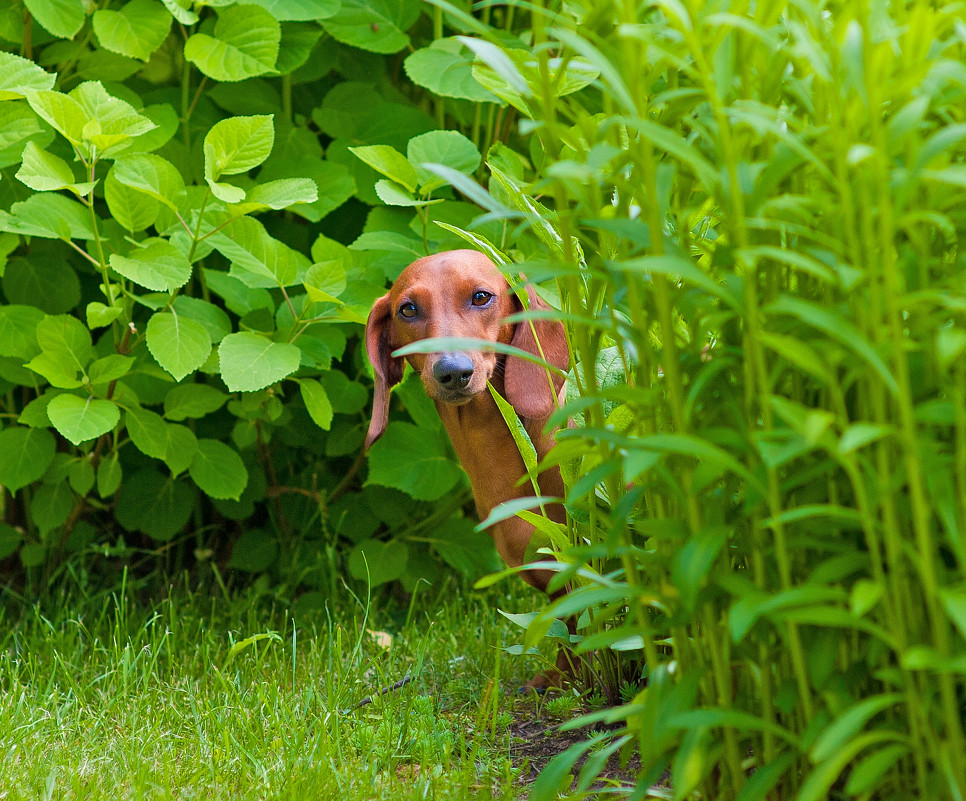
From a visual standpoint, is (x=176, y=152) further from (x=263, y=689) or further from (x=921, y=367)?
(x=921, y=367)

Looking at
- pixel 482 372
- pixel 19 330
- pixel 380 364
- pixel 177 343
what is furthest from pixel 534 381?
pixel 19 330

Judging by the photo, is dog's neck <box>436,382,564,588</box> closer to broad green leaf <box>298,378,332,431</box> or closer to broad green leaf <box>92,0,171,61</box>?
broad green leaf <box>298,378,332,431</box>

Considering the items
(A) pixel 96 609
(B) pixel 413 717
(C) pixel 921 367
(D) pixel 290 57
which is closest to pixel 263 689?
(B) pixel 413 717

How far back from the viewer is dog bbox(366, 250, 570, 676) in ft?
6.59

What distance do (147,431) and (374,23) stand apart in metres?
1.15

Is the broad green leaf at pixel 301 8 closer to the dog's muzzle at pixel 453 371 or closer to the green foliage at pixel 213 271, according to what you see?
the green foliage at pixel 213 271

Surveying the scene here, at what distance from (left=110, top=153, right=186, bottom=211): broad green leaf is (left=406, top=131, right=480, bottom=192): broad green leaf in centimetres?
52

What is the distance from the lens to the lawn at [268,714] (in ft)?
4.77

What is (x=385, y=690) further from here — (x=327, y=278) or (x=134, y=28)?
(x=134, y=28)

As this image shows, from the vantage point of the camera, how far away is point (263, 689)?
5.98 ft

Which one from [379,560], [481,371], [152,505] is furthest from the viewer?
[152,505]

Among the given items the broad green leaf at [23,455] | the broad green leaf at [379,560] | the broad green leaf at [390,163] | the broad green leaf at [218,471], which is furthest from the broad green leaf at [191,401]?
the broad green leaf at [390,163]

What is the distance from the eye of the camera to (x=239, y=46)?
233cm

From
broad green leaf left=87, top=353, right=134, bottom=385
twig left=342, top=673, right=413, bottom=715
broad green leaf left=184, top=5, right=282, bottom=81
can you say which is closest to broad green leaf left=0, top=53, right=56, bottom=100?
broad green leaf left=184, top=5, right=282, bottom=81
